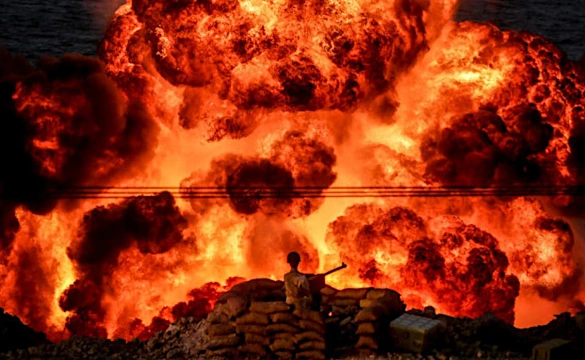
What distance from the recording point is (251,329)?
20.5 m

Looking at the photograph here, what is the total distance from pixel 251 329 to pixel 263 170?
56.8ft

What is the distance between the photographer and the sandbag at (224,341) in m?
20.7

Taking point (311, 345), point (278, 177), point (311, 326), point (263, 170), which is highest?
point (263, 170)

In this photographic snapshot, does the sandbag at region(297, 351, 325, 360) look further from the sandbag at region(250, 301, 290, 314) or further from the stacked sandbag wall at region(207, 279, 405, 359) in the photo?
the sandbag at region(250, 301, 290, 314)

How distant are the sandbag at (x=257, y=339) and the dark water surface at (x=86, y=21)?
35.1 metres

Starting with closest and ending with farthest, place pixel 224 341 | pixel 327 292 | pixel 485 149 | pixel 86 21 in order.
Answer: pixel 224 341, pixel 327 292, pixel 485 149, pixel 86 21

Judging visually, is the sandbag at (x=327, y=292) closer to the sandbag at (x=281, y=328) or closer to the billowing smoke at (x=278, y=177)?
the sandbag at (x=281, y=328)

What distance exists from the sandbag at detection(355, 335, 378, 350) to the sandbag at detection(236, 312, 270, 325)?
2209 millimetres

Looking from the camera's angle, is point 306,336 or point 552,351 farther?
point 306,336

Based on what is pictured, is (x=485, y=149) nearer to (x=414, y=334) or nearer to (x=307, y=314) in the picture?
(x=414, y=334)

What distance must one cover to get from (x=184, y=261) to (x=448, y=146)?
12554mm

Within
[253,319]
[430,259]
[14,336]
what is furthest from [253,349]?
[430,259]

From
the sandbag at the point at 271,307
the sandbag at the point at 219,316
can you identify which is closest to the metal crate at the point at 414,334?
the sandbag at the point at 271,307

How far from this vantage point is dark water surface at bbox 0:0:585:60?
5256 centimetres
